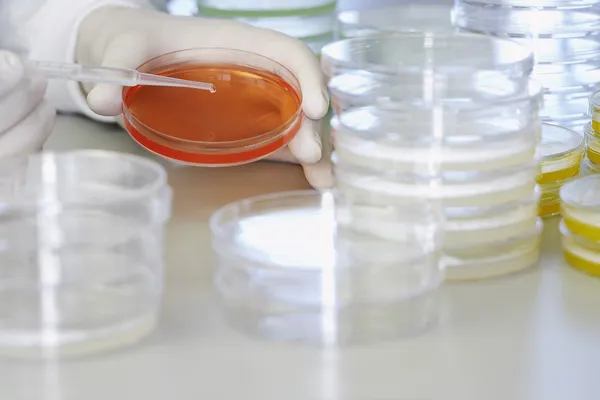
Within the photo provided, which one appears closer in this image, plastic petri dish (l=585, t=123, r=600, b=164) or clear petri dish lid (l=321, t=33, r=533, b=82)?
clear petri dish lid (l=321, t=33, r=533, b=82)

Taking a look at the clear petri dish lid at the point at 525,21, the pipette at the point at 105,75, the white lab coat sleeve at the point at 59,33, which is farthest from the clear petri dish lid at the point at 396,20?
the pipette at the point at 105,75

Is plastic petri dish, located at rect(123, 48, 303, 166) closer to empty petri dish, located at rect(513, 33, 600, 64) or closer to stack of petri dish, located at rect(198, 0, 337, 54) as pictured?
empty petri dish, located at rect(513, 33, 600, 64)

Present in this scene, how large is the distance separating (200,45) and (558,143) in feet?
1.63

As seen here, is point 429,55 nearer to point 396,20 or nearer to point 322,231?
point 322,231

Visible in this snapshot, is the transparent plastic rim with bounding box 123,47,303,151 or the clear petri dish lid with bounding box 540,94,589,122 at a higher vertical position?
the transparent plastic rim with bounding box 123,47,303,151

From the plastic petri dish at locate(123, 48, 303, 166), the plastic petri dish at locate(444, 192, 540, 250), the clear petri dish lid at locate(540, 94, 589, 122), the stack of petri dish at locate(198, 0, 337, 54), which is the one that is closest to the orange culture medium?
the plastic petri dish at locate(123, 48, 303, 166)

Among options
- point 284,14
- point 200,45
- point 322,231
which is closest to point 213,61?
point 200,45

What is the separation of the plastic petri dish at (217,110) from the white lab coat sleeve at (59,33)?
1.11ft

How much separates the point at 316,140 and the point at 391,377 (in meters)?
0.48

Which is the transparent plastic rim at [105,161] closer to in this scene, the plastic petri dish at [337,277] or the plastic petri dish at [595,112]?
the plastic petri dish at [337,277]

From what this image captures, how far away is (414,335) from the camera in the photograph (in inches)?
34.9

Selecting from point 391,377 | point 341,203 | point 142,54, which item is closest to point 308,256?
point 341,203

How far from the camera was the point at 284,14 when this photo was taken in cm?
194

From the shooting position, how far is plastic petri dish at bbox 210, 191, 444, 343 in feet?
2.85
